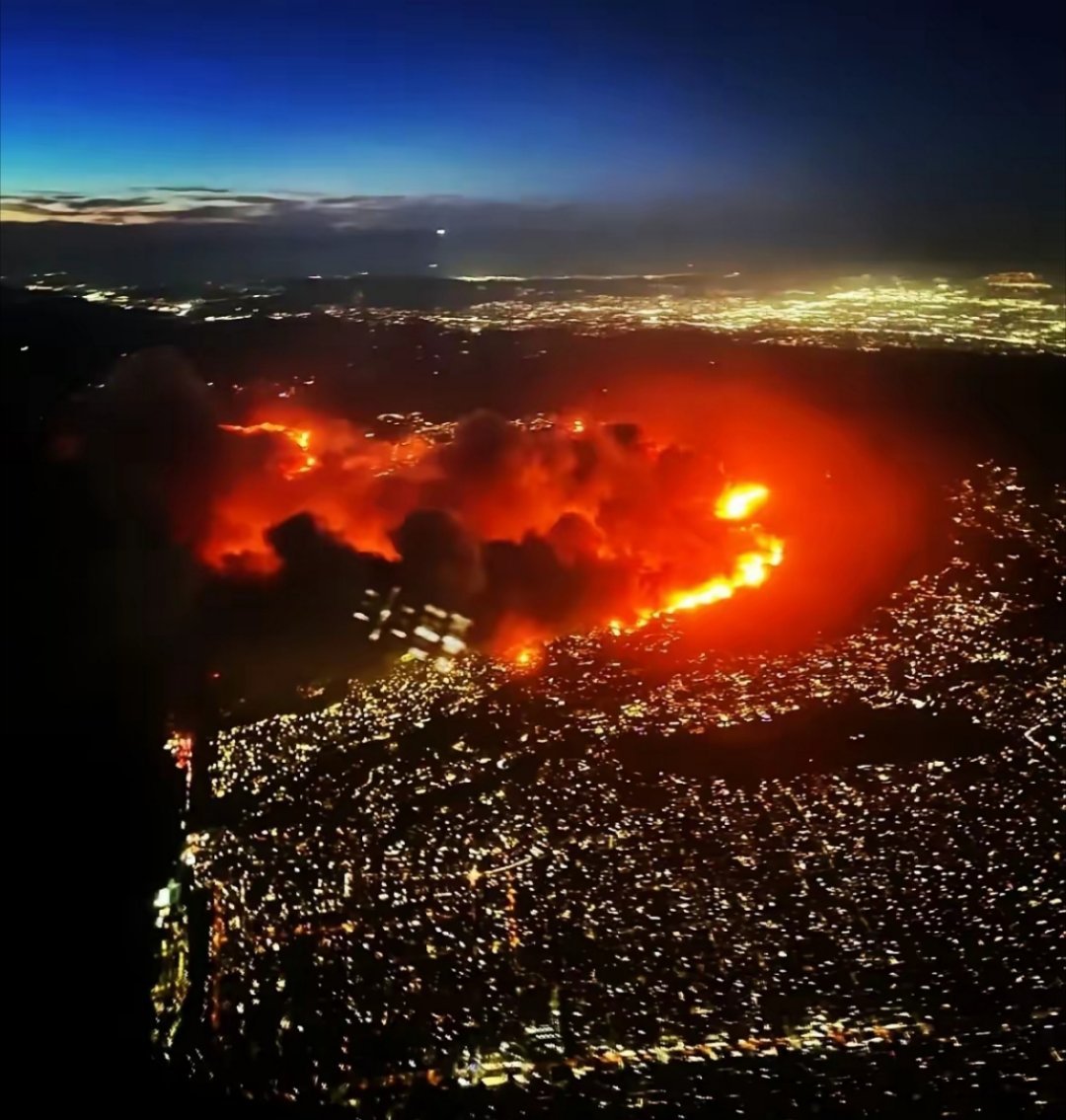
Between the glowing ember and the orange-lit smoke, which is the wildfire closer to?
the orange-lit smoke

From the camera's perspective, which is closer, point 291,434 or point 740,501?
point 740,501

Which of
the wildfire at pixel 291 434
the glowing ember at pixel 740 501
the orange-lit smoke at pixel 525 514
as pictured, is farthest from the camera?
the wildfire at pixel 291 434

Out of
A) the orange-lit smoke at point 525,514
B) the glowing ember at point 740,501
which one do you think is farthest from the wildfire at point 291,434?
the glowing ember at point 740,501

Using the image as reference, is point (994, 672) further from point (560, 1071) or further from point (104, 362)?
point (104, 362)

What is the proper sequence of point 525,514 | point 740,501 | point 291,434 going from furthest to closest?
point 291,434 → point 740,501 → point 525,514

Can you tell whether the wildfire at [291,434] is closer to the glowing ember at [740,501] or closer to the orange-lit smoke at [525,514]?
the orange-lit smoke at [525,514]

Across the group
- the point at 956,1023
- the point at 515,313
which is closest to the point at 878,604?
the point at 956,1023

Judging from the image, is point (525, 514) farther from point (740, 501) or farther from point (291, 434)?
point (291, 434)

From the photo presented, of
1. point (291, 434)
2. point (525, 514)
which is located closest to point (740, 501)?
point (525, 514)
